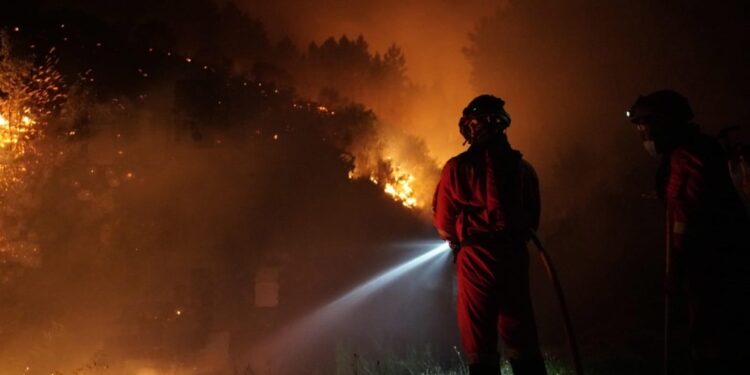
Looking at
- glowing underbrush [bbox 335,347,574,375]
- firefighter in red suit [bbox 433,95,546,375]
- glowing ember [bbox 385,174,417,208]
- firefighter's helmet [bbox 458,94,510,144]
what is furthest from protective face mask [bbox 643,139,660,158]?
glowing ember [bbox 385,174,417,208]

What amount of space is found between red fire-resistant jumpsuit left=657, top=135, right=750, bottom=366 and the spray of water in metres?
9.48

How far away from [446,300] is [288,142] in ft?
22.5

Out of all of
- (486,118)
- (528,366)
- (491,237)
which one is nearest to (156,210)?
(486,118)

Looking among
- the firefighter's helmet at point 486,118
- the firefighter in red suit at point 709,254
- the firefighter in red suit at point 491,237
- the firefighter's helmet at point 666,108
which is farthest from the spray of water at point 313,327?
the firefighter's helmet at point 666,108

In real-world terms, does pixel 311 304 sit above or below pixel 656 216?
below

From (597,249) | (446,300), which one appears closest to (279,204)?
(446,300)

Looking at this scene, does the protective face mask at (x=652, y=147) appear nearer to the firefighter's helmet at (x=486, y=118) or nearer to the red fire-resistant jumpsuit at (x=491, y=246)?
the red fire-resistant jumpsuit at (x=491, y=246)

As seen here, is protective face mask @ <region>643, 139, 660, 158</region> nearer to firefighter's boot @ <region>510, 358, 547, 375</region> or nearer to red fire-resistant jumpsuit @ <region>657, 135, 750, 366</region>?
red fire-resistant jumpsuit @ <region>657, 135, 750, 366</region>

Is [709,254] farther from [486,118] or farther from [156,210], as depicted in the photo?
[156,210]

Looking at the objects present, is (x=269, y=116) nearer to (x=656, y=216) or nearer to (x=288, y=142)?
(x=288, y=142)

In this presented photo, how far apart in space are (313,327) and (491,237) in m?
10.2

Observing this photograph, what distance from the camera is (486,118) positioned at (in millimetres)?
3395

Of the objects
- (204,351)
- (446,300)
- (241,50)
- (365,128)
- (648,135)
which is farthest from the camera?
(241,50)

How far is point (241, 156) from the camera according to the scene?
14.6m
